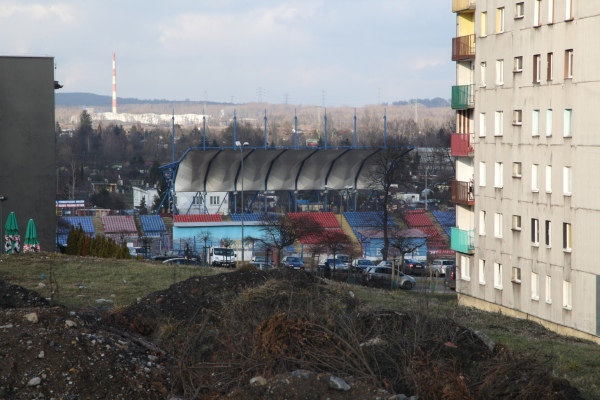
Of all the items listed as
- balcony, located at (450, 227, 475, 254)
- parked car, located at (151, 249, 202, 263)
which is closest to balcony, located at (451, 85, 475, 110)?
balcony, located at (450, 227, 475, 254)

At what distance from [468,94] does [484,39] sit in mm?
2286

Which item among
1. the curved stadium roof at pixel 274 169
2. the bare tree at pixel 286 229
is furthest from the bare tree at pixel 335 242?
the curved stadium roof at pixel 274 169

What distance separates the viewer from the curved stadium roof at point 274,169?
70.7 meters

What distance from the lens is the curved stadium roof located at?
70.7 metres

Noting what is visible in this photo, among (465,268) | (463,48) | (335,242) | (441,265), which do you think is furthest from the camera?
(335,242)

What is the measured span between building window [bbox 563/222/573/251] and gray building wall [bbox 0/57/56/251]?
72.3 feet

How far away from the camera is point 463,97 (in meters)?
33.6

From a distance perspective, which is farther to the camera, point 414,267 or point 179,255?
point 414,267

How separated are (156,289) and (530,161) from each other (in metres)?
14.1

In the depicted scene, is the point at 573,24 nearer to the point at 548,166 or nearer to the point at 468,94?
the point at 548,166

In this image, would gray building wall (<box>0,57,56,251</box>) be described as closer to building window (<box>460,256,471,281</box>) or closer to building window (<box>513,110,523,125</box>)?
building window (<box>460,256,471,281</box>)

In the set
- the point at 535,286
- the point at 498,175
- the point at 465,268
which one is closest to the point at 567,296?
the point at 535,286

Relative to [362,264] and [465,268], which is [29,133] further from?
[465,268]

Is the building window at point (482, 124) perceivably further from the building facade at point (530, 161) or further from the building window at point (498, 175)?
the building window at point (498, 175)
